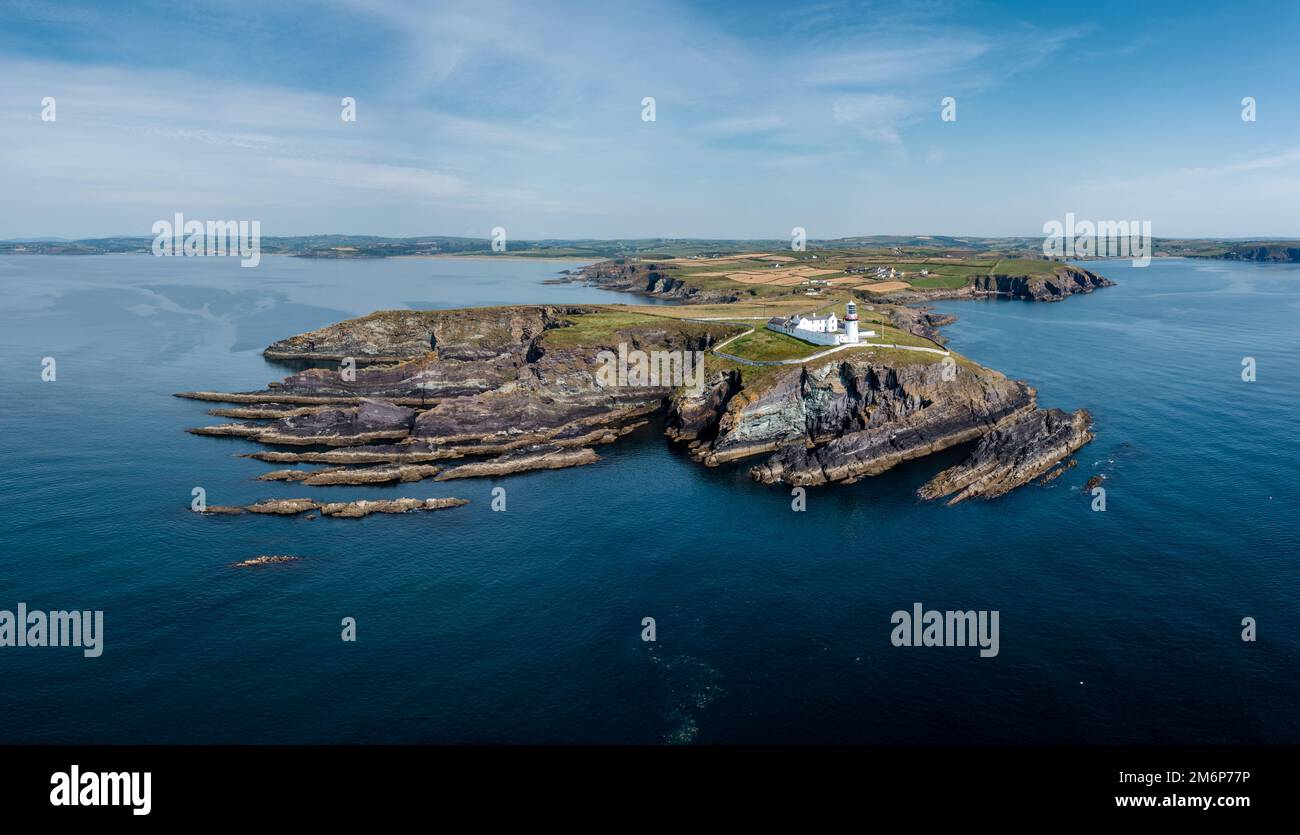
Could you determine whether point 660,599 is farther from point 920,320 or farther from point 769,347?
point 920,320

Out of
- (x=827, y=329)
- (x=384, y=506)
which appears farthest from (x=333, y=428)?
(x=827, y=329)

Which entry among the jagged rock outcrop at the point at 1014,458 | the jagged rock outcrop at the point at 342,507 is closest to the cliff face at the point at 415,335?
the jagged rock outcrop at the point at 342,507

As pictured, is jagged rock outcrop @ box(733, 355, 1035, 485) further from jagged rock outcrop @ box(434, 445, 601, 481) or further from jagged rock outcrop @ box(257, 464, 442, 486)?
jagged rock outcrop @ box(257, 464, 442, 486)

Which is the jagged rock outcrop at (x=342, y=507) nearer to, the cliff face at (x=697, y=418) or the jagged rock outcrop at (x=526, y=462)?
the cliff face at (x=697, y=418)

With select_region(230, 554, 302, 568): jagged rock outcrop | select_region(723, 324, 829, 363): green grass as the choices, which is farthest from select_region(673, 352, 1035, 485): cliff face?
select_region(230, 554, 302, 568): jagged rock outcrop

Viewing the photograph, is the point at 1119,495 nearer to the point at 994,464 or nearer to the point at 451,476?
the point at 994,464
